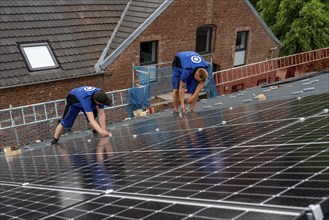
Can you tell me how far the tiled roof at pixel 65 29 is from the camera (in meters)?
13.5

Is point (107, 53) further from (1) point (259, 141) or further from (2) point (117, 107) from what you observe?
(1) point (259, 141)

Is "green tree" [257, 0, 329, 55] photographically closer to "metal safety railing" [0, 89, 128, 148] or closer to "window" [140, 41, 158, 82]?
"window" [140, 41, 158, 82]

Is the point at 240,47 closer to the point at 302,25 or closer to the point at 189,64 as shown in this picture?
the point at 302,25

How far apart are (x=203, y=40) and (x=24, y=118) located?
10.3 metres

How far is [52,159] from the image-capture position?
21.8ft

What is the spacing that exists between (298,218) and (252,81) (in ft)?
66.7

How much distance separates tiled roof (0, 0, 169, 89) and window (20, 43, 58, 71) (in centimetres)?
17

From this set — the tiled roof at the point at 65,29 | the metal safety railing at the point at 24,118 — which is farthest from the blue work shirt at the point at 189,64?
the tiled roof at the point at 65,29

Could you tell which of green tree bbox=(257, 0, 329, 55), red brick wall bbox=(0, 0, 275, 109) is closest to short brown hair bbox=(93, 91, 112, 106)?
red brick wall bbox=(0, 0, 275, 109)

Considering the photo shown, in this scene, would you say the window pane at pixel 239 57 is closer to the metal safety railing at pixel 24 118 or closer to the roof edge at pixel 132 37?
the roof edge at pixel 132 37

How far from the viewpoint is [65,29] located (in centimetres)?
1530

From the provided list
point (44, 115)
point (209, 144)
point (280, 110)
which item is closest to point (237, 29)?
point (44, 115)

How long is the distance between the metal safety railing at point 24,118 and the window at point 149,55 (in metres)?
4.56

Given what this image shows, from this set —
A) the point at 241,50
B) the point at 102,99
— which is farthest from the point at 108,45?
the point at 102,99
